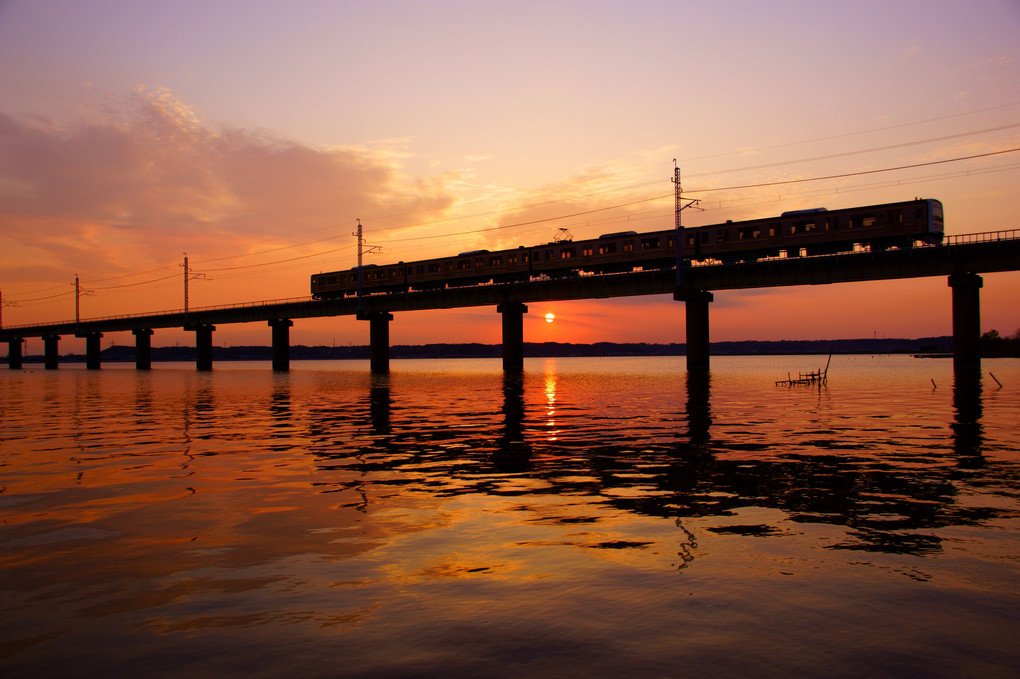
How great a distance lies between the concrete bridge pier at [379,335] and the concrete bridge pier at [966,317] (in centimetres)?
7430

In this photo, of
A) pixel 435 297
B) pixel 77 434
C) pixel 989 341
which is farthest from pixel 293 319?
pixel 989 341

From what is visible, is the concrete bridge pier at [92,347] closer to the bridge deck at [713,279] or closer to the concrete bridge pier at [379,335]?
the bridge deck at [713,279]

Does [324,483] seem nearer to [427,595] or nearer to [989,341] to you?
[427,595]

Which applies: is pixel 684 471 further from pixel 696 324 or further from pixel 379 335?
pixel 379 335

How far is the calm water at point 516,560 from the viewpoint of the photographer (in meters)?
5.86

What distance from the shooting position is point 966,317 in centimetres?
6512

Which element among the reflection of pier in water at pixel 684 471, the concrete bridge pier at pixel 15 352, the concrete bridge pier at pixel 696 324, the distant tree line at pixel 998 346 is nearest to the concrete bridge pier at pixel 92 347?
the concrete bridge pier at pixel 15 352

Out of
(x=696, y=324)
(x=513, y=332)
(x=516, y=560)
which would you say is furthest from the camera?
(x=513, y=332)

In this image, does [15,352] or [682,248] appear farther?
[15,352]

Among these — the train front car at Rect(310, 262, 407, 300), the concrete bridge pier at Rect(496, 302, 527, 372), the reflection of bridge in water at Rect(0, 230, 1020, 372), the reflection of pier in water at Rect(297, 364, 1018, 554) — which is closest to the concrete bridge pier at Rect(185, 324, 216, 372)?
the reflection of bridge in water at Rect(0, 230, 1020, 372)

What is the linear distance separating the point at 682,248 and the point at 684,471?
209 ft

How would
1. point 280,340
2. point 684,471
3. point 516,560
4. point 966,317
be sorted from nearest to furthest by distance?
1. point 516,560
2. point 684,471
3. point 966,317
4. point 280,340

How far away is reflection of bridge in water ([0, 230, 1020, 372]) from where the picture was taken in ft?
209

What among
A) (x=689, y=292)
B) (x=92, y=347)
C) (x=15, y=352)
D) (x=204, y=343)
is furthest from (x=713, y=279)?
(x=15, y=352)
